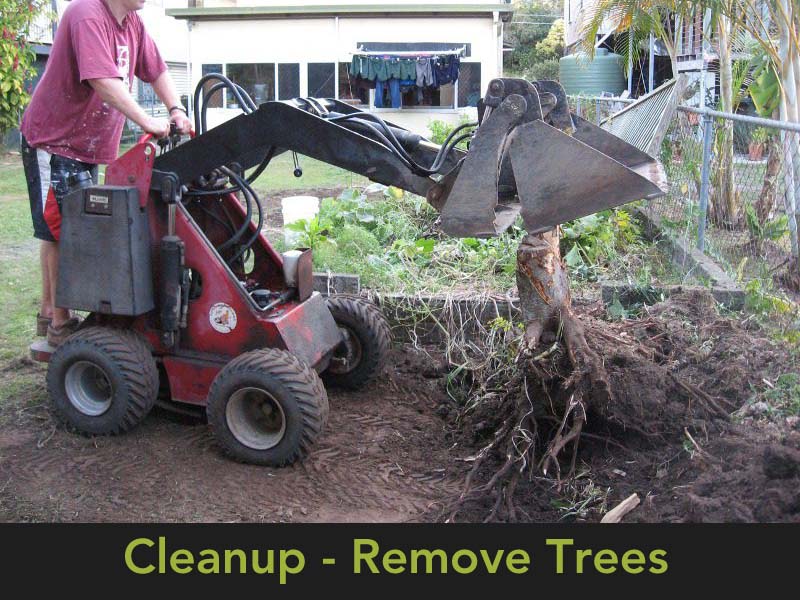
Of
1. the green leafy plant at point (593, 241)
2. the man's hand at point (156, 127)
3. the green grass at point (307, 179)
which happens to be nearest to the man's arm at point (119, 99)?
the man's hand at point (156, 127)

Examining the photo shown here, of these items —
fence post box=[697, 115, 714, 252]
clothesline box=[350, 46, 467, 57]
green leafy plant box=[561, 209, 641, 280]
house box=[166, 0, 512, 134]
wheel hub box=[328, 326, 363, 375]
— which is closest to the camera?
wheel hub box=[328, 326, 363, 375]

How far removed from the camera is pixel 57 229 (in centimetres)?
444

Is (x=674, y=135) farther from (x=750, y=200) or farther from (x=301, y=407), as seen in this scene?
(x=301, y=407)

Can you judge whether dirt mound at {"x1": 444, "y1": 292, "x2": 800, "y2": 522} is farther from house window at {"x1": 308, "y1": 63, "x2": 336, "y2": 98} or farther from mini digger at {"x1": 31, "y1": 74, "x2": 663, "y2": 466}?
house window at {"x1": 308, "y1": 63, "x2": 336, "y2": 98}

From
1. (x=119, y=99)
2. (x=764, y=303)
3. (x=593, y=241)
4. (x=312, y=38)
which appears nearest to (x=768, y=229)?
(x=593, y=241)

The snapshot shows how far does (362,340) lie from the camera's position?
15.6ft

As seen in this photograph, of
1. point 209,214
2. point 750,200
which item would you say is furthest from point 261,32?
point 209,214

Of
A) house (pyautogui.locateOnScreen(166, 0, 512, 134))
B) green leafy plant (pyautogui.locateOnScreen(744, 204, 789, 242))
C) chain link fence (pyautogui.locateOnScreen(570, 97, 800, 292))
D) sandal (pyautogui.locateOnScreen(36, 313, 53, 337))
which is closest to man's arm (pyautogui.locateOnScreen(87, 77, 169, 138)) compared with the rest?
sandal (pyautogui.locateOnScreen(36, 313, 53, 337))

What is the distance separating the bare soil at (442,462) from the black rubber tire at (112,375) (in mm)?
103

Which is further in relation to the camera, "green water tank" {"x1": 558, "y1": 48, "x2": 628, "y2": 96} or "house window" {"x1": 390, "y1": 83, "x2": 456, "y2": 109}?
"green water tank" {"x1": 558, "y1": 48, "x2": 628, "y2": 96}

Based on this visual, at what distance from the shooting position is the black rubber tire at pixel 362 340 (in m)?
4.75

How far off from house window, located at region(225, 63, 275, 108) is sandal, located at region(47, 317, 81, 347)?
1910 cm

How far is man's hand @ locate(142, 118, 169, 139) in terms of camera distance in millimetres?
4078

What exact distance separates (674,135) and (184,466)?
508cm
